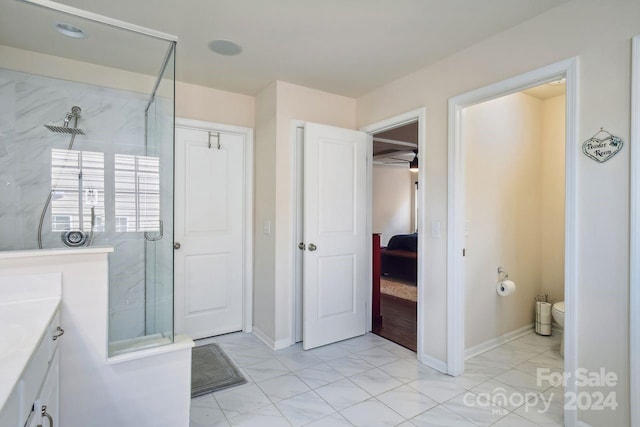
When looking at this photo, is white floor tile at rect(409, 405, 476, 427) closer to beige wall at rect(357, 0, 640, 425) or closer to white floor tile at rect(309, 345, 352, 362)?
beige wall at rect(357, 0, 640, 425)

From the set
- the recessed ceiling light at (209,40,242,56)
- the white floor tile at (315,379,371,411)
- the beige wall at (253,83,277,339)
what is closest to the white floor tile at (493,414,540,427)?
the white floor tile at (315,379,371,411)

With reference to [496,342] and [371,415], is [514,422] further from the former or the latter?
[496,342]

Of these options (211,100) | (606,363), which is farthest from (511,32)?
(211,100)

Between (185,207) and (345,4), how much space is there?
2.23m

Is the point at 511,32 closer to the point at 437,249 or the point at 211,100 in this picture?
the point at 437,249

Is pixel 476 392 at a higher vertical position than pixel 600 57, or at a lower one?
lower

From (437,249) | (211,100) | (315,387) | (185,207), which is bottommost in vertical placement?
(315,387)

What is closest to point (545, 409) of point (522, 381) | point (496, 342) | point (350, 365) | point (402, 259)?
point (522, 381)

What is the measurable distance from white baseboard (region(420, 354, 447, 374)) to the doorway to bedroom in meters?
0.28

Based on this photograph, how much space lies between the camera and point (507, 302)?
3197mm

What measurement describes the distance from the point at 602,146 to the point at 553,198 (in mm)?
2019

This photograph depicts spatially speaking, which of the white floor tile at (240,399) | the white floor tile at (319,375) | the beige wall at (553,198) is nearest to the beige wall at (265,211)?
the white floor tile at (319,375)

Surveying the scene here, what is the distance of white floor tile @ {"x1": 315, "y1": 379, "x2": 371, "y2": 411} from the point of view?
2.15m

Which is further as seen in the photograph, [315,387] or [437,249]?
[437,249]
